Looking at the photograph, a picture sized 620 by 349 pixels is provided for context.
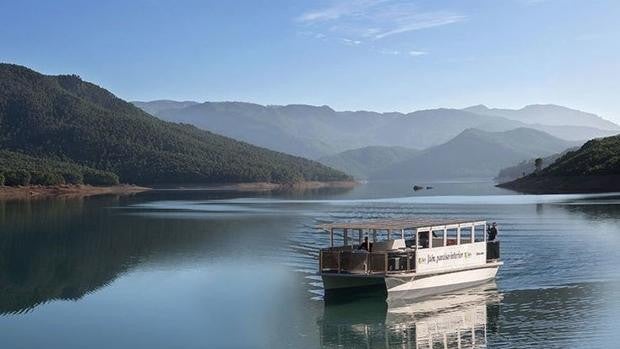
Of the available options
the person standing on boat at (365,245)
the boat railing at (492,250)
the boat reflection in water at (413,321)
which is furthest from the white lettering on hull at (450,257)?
the person standing on boat at (365,245)

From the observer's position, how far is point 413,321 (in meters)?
25.0

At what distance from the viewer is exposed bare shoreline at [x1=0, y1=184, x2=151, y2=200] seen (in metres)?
124

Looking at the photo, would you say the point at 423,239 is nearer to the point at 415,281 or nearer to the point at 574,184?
the point at 415,281

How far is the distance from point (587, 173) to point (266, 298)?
87.9m

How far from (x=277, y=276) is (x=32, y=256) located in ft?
55.1

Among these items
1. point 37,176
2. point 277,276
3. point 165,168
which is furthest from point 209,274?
point 165,168

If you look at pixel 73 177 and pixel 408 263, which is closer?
pixel 408 263

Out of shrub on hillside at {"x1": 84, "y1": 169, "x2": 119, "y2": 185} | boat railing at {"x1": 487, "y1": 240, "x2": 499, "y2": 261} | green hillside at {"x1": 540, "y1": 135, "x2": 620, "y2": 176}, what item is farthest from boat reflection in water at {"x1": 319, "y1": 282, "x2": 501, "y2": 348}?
shrub on hillside at {"x1": 84, "y1": 169, "x2": 119, "y2": 185}

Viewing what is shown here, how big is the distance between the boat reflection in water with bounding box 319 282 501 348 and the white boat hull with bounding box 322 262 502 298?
348 mm

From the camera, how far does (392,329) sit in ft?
78.9

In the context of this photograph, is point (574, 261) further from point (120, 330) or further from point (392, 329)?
point (120, 330)

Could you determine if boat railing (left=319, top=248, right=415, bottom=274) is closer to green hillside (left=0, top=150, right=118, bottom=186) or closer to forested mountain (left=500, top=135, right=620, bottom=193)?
forested mountain (left=500, top=135, right=620, bottom=193)

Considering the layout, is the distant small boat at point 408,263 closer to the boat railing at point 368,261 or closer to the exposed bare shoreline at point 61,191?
the boat railing at point 368,261

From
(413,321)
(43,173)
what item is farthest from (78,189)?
(413,321)
